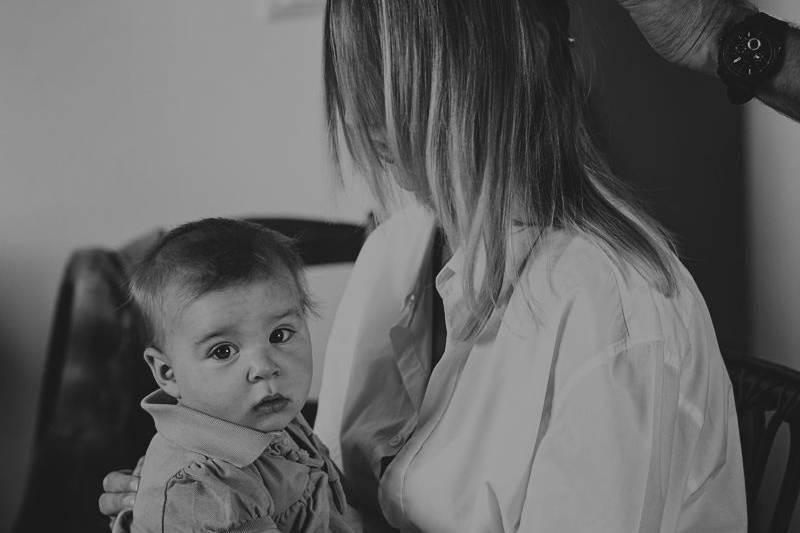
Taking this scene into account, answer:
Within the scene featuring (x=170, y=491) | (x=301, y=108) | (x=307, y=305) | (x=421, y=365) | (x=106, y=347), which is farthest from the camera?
(x=301, y=108)

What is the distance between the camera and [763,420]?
48.6 inches

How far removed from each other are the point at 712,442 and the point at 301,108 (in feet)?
5.46

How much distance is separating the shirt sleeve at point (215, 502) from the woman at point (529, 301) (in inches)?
8.3

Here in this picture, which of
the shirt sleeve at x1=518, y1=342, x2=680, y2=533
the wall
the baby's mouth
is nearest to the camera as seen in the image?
the shirt sleeve at x1=518, y1=342, x2=680, y2=533

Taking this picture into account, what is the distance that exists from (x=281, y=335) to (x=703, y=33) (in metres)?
0.58

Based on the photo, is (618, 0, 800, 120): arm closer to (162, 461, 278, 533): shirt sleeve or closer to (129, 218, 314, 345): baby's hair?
(129, 218, 314, 345): baby's hair

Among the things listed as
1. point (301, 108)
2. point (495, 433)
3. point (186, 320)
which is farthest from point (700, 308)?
point (301, 108)

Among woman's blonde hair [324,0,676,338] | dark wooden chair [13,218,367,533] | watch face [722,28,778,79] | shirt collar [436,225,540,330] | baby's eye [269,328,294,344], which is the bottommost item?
dark wooden chair [13,218,367,533]

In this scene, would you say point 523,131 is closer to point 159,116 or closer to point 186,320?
point 186,320

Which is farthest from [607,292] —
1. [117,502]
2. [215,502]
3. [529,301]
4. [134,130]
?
[134,130]

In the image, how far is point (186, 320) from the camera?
1.00 meters

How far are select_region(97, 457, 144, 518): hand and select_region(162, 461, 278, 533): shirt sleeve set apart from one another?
18cm

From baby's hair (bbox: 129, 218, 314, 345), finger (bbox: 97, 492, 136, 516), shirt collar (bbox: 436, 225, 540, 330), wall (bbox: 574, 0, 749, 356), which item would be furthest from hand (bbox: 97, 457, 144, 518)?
wall (bbox: 574, 0, 749, 356)

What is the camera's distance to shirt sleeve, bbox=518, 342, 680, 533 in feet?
2.99
